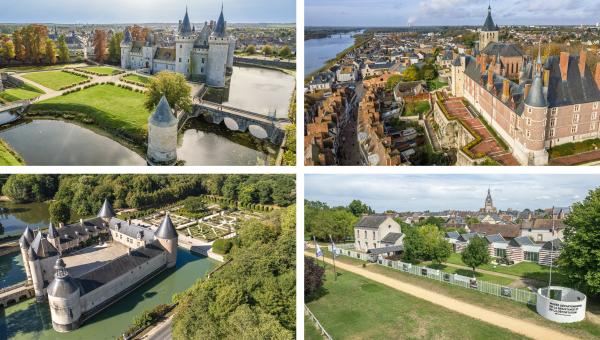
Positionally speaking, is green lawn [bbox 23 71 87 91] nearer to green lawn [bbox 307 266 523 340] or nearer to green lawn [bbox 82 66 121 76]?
green lawn [bbox 82 66 121 76]

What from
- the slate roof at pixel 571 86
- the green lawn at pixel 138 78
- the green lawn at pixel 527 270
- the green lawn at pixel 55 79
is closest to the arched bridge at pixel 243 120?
the green lawn at pixel 138 78

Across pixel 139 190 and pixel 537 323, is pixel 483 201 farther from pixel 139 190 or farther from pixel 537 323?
pixel 139 190

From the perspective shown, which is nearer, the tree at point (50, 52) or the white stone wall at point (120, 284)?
the tree at point (50, 52)

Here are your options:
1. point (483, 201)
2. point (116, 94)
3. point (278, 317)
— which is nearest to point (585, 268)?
point (483, 201)

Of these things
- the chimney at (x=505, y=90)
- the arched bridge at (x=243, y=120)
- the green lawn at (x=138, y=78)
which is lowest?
the arched bridge at (x=243, y=120)

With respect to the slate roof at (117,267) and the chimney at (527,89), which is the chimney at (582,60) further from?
the slate roof at (117,267)

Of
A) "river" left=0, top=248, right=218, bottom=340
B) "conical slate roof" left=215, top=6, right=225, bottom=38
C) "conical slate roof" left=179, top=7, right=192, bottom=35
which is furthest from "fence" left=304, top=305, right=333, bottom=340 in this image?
"conical slate roof" left=179, top=7, right=192, bottom=35
